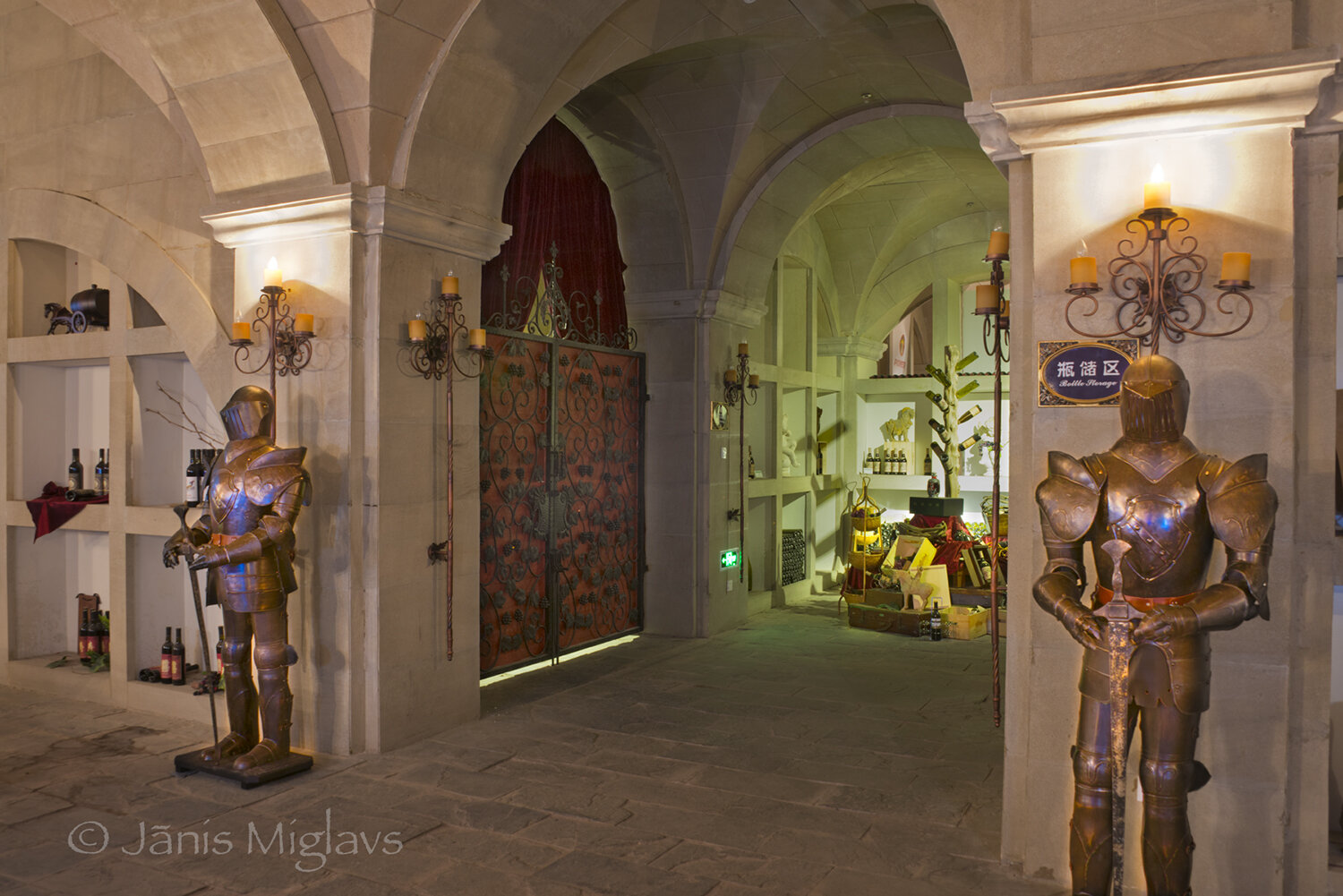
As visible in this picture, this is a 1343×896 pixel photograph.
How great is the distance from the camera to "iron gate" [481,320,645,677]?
680 cm

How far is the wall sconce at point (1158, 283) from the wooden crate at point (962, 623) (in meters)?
5.36

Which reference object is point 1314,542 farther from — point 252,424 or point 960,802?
point 252,424

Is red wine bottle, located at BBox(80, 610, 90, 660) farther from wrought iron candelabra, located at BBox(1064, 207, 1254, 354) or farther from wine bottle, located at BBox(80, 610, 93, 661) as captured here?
wrought iron candelabra, located at BBox(1064, 207, 1254, 354)

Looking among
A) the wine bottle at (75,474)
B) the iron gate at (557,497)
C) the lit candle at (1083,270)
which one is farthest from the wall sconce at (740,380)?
the lit candle at (1083,270)

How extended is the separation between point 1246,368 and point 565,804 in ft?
10.7

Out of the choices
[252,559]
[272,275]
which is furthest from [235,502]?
[272,275]

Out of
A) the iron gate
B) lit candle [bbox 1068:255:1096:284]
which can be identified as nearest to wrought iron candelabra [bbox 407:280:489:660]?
the iron gate

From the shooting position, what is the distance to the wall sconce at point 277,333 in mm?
5074

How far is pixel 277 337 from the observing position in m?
5.16

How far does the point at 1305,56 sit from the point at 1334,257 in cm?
70

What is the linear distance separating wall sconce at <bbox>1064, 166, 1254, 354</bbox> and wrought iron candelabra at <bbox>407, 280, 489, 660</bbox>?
3.33m

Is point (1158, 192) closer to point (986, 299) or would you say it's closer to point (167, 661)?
point (986, 299)

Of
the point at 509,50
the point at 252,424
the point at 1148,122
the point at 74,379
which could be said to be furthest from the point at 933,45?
the point at 74,379

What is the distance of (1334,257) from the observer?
343 centimetres
